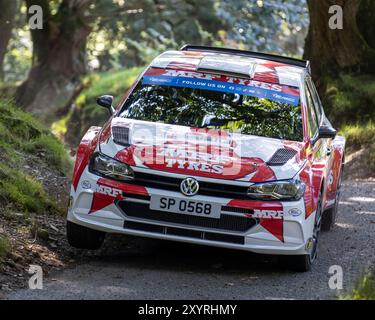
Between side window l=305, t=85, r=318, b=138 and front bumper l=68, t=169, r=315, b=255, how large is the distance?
4.37 ft

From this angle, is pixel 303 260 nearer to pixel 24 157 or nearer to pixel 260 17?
pixel 24 157

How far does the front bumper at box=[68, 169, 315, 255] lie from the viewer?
7855 mm

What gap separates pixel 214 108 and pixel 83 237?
68.3 inches

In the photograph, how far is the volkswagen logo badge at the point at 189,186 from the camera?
7.84 meters

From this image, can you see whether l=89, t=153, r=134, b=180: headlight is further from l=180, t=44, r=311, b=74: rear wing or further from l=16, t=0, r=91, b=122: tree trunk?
l=16, t=0, r=91, b=122: tree trunk

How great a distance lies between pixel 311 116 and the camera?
9.46m

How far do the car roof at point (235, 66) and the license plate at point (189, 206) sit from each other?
199 centimetres

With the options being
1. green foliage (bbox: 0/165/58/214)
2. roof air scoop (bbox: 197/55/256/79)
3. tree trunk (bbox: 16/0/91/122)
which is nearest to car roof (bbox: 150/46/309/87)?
roof air scoop (bbox: 197/55/256/79)

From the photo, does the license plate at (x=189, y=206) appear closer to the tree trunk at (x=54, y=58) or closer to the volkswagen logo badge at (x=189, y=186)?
the volkswagen logo badge at (x=189, y=186)

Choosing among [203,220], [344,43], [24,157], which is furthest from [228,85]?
[344,43]
